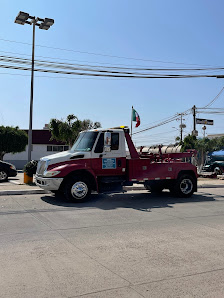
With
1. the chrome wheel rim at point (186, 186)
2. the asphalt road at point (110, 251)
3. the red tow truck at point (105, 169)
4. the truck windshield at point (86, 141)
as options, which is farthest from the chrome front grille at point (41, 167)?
the chrome wheel rim at point (186, 186)

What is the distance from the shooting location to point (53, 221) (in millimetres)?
7770

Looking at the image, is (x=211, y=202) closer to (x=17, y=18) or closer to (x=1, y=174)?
(x=1, y=174)

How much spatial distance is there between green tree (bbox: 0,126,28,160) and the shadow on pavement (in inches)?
1202

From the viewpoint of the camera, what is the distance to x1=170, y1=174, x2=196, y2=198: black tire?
40.0ft

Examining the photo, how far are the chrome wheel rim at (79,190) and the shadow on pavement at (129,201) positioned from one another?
0.30 meters

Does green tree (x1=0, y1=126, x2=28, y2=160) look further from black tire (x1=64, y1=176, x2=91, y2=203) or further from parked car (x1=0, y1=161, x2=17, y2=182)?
black tire (x1=64, y1=176, x2=91, y2=203)

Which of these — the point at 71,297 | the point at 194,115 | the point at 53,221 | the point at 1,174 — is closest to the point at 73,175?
the point at 53,221

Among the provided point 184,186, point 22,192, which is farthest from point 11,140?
point 184,186

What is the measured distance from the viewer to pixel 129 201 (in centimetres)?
1116

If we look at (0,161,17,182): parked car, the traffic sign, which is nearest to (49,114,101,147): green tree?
the traffic sign

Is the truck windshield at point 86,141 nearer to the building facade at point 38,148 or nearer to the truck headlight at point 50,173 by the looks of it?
the truck headlight at point 50,173

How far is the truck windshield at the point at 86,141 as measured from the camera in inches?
434

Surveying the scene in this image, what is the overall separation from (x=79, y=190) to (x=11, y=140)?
32.4 m

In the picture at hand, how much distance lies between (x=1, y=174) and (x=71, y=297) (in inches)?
597
